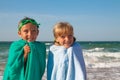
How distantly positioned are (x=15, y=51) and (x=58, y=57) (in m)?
0.58

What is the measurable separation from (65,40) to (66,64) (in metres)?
0.32

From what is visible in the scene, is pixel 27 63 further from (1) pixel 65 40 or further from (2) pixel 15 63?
(1) pixel 65 40

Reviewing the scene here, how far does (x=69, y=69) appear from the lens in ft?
14.7

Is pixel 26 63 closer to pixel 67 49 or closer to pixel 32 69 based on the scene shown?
pixel 32 69

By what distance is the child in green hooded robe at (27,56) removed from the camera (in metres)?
4.32

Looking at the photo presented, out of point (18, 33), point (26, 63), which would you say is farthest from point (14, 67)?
point (18, 33)

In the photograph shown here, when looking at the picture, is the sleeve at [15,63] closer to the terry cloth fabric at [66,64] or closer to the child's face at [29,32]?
the child's face at [29,32]

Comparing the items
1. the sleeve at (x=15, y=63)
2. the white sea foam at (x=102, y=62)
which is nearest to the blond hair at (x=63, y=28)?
the sleeve at (x=15, y=63)

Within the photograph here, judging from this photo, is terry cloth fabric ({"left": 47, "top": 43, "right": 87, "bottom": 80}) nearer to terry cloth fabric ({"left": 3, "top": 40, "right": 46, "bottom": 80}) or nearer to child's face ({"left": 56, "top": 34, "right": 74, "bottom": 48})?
child's face ({"left": 56, "top": 34, "right": 74, "bottom": 48})

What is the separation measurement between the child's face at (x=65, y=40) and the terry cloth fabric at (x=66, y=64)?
49 millimetres

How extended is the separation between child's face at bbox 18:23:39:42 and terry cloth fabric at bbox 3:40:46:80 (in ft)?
0.19

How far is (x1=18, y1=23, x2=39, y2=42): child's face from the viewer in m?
4.34

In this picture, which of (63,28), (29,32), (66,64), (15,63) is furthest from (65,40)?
(15,63)

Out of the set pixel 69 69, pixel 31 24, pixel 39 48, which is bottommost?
pixel 69 69
